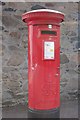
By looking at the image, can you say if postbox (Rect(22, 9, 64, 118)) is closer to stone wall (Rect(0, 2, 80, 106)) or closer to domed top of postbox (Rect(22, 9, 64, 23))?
domed top of postbox (Rect(22, 9, 64, 23))

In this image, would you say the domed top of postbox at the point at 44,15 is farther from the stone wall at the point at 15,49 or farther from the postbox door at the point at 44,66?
the stone wall at the point at 15,49

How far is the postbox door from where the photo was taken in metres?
3.62

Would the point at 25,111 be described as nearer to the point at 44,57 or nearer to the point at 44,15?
the point at 44,57

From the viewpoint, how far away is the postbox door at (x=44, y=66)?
362 cm

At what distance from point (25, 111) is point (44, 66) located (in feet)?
4.77

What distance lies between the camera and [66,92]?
5465 mm

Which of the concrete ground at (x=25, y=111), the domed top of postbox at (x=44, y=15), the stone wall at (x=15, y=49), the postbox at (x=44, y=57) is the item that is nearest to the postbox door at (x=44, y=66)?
the postbox at (x=44, y=57)

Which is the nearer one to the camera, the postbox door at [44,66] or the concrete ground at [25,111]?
the postbox door at [44,66]

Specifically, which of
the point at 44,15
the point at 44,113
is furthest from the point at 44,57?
the point at 44,113

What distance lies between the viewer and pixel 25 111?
4.71 m

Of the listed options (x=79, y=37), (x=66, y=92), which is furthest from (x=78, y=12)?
(x=66, y=92)

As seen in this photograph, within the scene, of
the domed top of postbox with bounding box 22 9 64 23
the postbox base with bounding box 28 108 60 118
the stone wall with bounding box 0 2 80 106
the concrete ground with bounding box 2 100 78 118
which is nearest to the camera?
A: the domed top of postbox with bounding box 22 9 64 23

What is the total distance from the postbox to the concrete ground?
0.72 meters

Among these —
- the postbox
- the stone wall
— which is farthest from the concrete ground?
the postbox
